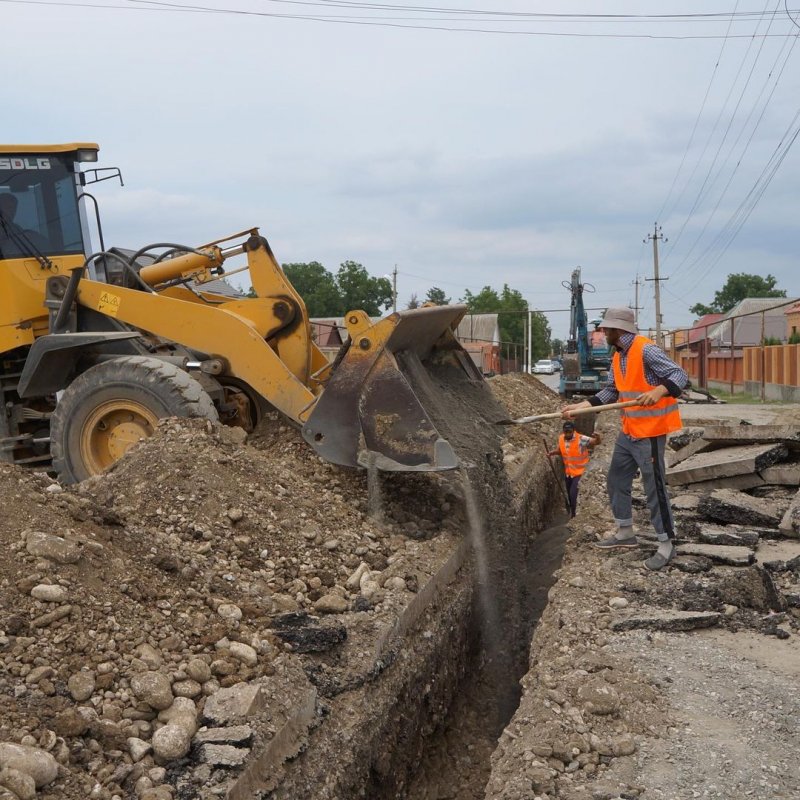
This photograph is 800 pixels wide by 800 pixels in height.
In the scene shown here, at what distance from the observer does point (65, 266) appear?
27.3ft

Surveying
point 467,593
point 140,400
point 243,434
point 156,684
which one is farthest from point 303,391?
point 156,684

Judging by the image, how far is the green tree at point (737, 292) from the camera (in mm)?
96500

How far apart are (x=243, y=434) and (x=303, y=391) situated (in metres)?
0.61

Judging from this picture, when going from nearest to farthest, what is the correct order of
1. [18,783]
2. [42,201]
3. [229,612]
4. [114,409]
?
[18,783]
[229,612]
[114,409]
[42,201]

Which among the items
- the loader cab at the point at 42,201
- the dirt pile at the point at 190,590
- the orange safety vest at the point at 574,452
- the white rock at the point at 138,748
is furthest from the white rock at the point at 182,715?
the loader cab at the point at 42,201

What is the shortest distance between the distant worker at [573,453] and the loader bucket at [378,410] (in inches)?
76.3

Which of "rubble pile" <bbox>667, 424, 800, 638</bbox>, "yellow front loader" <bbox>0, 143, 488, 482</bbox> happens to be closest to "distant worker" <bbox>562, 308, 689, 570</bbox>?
"rubble pile" <bbox>667, 424, 800, 638</bbox>

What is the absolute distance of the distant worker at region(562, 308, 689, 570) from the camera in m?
5.70

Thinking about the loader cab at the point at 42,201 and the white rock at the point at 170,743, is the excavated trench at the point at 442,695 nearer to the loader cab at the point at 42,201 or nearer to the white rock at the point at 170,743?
the white rock at the point at 170,743

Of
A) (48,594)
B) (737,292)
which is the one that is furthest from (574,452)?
(737,292)

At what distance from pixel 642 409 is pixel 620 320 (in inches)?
24.2

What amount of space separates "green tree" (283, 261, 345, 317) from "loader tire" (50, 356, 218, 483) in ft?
223

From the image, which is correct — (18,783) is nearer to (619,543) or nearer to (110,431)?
(619,543)

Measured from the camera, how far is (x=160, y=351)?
765cm
